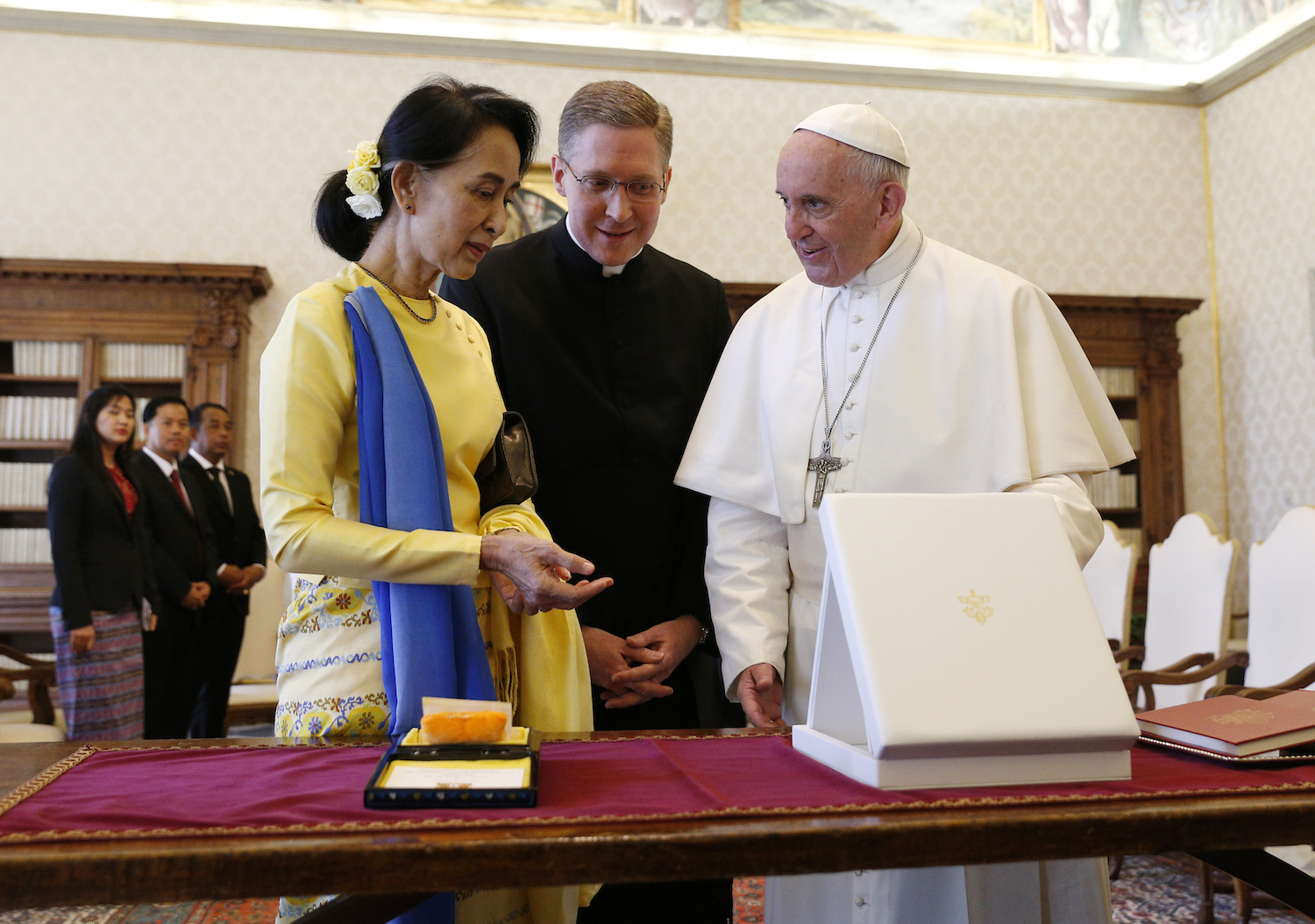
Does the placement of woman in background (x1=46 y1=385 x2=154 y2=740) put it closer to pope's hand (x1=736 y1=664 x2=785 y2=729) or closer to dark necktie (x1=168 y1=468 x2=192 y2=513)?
dark necktie (x1=168 y1=468 x2=192 y2=513)

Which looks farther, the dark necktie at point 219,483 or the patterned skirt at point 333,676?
the dark necktie at point 219,483

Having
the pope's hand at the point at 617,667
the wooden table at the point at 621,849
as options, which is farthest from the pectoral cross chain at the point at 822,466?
the wooden table at the point at 621,849

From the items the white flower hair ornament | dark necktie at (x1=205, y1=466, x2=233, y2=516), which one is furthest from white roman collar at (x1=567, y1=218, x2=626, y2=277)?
dark necktie at (x1=205, y1=466, x2=233, y2=516)

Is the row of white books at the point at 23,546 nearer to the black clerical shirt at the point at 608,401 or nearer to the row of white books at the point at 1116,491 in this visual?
the black clerical shirt at the point at 608,401

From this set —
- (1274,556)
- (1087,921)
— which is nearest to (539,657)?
(1087,921)

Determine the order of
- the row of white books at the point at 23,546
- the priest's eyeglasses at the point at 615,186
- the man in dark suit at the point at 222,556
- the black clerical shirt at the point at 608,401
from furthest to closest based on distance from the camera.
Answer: the row of white books at the point at 23,546 < the man in dark suit at the point at 222,556 < the black clerical shirt at the point at 608,401 < the priest's eyeglasses at the point at 615,186

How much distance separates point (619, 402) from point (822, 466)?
51cm

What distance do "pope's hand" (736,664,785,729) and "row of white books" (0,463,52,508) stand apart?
621 centimetres

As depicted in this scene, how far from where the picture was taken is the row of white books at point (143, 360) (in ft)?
21.9

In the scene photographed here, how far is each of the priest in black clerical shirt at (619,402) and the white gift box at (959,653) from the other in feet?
2.80

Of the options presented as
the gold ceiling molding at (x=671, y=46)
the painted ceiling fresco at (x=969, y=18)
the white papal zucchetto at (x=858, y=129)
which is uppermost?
the painted ceiling fresco at (x=969, y=18)

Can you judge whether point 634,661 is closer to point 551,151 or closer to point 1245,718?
point 1245,718

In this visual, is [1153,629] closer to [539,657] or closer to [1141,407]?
[1141,407]

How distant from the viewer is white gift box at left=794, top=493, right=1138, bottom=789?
1.09m
